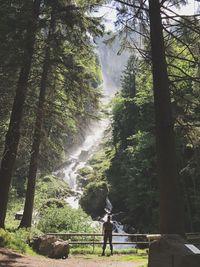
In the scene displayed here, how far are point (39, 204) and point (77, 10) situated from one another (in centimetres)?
1330

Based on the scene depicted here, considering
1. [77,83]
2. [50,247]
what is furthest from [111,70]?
[50,247]

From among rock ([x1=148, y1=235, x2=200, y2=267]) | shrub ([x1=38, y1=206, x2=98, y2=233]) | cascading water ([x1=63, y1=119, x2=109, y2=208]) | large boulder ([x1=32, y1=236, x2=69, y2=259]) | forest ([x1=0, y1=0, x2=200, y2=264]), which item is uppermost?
cascading water ([x1=63, y1=119, x2=109, y2=208])

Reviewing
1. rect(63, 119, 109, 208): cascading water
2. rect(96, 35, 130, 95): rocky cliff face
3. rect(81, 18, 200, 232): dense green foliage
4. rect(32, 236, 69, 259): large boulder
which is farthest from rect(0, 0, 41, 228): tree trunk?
rect(96, 35, 130, 95): rocky cliff face

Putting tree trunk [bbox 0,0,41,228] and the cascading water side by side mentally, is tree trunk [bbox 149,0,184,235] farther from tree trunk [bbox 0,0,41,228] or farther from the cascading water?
the cascading water

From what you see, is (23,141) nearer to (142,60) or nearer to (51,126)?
(51,126)

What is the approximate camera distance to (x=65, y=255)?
11.3 m

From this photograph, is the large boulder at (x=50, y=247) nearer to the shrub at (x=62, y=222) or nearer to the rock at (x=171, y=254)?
the rock at (x=171, y=254)

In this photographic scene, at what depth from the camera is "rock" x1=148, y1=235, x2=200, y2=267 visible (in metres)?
5.52

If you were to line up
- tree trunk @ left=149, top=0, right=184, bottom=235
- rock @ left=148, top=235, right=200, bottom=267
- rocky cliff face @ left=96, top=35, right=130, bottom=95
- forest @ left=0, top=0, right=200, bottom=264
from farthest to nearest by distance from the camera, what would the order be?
rocky cliff face @ left=96, top=35, right=130, bottom=95 < forest @ left=0, top=0, right=200, bottom=264 < tree trunk @ left=149, top=0, right=184, bottom=235 < rock @ left=148, top=235, right=200, bottom=267

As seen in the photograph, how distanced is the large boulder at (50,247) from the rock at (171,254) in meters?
5.33

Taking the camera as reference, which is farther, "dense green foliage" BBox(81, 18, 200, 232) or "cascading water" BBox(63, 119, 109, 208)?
"cascading water" BBox(63, 119, 109, 208)

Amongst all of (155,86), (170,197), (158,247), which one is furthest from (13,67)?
(158,247)

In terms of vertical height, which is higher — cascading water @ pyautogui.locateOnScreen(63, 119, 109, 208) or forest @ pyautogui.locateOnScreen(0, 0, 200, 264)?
cascading water @ pyautogui.locateOnScreen(63, 119, 109, 208)

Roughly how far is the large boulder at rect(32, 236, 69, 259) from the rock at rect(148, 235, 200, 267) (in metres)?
5.33
